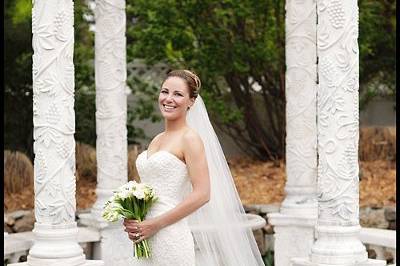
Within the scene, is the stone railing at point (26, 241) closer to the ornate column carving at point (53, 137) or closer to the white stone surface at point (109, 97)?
the white stone surface at point (109, 97)

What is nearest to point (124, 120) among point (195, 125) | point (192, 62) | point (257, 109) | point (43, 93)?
point (43, 93)

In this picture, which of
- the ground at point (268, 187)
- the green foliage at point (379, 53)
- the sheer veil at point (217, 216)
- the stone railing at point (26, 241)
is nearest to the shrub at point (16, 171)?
the ground at point (268, 187)

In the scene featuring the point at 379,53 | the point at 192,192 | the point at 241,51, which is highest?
the point at 379,53

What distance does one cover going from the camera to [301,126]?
1109 centimetres

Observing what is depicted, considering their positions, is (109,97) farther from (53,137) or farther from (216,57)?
(216,57)

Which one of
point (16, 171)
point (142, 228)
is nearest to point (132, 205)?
point (142, 228)

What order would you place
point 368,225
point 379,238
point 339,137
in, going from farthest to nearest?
1. point 368,225
2. point 379,238
3. point 339,137

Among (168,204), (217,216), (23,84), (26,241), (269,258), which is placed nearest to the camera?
(168,204)

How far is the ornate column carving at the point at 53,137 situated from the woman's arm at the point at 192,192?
2.13 meters

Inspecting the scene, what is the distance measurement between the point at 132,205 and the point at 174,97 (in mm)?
1050

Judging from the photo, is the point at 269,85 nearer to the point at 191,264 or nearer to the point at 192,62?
→ the point at 192,62

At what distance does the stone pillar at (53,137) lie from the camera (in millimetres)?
8562

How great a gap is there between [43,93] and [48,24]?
0.80 m

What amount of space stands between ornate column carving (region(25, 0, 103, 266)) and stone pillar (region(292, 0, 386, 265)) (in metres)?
2.90
